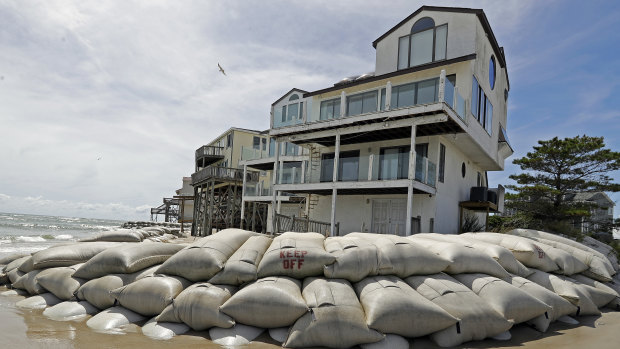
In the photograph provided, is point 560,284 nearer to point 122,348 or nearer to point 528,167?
point 122,348

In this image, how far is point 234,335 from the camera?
186 inches

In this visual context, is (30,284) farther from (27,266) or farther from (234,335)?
(234,335)

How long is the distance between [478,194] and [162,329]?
12871 mm

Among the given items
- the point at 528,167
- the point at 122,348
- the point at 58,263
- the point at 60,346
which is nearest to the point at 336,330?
the point at 122,348

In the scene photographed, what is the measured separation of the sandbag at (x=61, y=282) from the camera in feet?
20.2

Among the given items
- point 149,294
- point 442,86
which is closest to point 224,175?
point 442,86

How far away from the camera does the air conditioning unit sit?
14.7m

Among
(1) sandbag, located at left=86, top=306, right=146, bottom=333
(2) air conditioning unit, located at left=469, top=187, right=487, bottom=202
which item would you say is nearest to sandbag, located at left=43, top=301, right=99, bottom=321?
(1) sandbag, located at left=86, top=306, right=146, bottom=333

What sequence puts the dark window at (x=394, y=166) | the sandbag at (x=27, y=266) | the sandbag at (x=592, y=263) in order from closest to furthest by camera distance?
the sandbag at (x=27, y=266), the sandbag at (x=592, y=263), the dark window at (x=394, y=166)

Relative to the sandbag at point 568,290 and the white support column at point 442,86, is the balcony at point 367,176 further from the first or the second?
the sandbag at point 568,290

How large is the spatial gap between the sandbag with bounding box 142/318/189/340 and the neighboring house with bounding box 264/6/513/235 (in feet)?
25.4

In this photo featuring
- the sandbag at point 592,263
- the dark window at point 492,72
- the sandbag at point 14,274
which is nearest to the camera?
the sandbag at point 14,274

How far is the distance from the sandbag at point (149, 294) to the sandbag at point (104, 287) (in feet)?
0.65

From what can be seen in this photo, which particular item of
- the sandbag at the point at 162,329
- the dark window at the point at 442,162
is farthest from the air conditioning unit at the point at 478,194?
the sandbag at the point at 162,329
